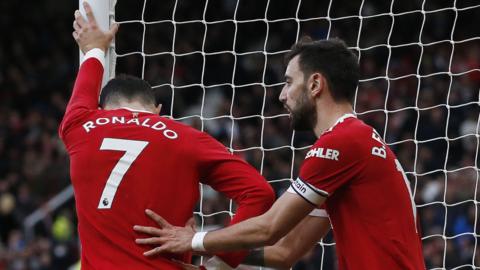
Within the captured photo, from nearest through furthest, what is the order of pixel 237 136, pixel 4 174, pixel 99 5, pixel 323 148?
1. pixel 323 148
2. pixel 99 5
3. pixel 237 136
4. pixel 4 174

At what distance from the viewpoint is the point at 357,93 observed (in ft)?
32.1

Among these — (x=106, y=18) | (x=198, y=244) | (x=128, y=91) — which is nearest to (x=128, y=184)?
(x=198, y=244)

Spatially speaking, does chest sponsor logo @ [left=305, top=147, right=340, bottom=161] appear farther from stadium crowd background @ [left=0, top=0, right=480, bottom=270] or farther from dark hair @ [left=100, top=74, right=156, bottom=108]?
stadium crowd background @ [left=0, top=0, right=480, bottom=270]

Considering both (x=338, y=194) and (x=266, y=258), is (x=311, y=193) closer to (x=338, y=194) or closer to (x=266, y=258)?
(x=338, y=194)

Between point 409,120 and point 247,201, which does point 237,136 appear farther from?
point 247,201

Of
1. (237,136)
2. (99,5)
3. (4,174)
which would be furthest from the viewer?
A: (4,174)

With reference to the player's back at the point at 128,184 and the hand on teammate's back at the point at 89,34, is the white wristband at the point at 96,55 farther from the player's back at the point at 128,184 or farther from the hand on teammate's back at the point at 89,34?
the player's back at the point at 128,184

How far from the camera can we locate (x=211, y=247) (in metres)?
4.28

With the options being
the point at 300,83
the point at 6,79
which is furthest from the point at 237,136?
the point at 6,79

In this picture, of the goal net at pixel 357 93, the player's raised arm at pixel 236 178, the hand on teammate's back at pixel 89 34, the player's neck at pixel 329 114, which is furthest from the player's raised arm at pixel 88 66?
the goal net at pixel 357 93

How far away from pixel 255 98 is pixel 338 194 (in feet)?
21.6

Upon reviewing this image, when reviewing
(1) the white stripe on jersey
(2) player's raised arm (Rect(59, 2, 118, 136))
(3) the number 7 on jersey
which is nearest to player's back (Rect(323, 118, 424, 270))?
(1) the white stripe on jersey

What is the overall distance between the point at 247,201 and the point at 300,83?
57 cm

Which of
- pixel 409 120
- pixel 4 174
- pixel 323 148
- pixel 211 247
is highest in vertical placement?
pixel 323 148
